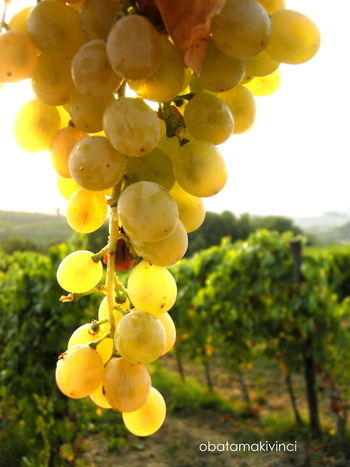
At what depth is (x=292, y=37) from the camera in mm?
443

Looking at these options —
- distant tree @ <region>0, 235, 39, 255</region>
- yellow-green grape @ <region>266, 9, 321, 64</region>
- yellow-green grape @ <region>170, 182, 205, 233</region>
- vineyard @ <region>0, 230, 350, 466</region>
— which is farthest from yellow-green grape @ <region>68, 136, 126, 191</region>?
distant tree @ <region>0, 235, 39, 255</region>

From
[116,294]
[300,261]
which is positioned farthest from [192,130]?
[300,261]

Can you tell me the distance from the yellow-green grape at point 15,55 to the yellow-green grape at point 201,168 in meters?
0.18

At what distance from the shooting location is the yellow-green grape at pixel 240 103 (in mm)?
514

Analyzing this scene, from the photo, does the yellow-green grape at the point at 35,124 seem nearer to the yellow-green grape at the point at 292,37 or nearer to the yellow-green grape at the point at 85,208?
the yellow-green grape at the point at 85,208

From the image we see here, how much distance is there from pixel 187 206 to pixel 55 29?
0.23 meters

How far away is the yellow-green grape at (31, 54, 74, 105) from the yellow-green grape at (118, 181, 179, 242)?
13 cm

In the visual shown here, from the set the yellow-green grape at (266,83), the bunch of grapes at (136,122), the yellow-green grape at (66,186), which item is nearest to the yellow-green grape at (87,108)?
the bunch of grapes at (136,122)

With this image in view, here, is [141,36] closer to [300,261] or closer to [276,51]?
[276,51]

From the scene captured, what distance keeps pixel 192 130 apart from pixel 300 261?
3354mm

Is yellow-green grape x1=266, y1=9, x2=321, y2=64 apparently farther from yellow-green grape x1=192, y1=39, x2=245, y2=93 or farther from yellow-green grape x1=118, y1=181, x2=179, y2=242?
yellow-green grape x1=118, y1=181, x2=179, y2=242

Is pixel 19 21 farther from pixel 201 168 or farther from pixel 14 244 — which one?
pixel 14 244

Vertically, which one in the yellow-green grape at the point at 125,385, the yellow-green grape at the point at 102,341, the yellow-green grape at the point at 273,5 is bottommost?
the yellow-green grape at the point at 125,385

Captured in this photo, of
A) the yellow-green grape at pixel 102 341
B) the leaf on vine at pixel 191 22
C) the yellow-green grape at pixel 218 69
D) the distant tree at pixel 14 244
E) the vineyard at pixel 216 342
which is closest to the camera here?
the leaf on vine at pixel 191 22
